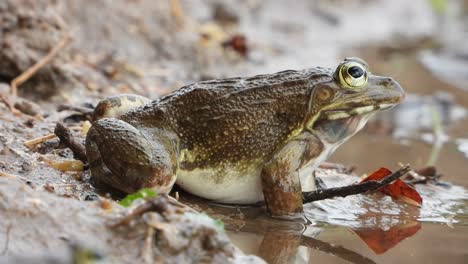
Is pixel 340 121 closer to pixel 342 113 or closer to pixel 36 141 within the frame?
pixel 342 113

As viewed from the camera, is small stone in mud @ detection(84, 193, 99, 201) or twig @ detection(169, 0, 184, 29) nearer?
small stone in mud @ detection(84, 193, 99, 201)

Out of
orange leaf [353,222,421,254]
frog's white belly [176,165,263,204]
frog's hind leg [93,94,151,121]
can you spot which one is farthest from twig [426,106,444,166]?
frog's hind leg [93,94,151,121]

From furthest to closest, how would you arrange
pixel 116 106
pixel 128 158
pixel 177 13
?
pixel 177 13
pixel 116 106
pixel 128 158

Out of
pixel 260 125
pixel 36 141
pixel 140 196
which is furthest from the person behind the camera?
pixel 36 141

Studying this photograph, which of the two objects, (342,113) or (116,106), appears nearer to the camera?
(342,113)

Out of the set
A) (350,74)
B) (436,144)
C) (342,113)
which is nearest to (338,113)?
(342,113)

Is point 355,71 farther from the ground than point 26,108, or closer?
farther from the ground

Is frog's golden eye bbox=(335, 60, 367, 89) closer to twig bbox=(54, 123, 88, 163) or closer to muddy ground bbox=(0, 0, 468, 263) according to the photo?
muddy ground bbox=(0, 0, 468, 263)
